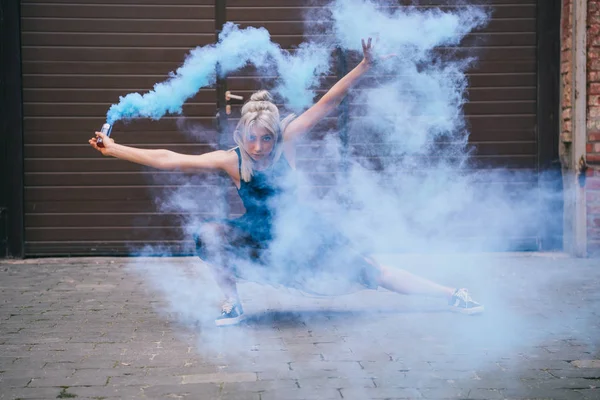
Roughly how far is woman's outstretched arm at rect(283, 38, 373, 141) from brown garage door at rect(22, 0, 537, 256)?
2.69 meters

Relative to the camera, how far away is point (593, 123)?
22.5ft

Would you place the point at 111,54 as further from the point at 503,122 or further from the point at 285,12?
the point at 503,122

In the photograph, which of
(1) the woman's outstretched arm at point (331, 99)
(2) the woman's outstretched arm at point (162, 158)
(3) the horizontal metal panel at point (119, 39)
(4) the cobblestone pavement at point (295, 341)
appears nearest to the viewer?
(4) the cobblestone pavement at point (295, 341)

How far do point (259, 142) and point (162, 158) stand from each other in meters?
0.56

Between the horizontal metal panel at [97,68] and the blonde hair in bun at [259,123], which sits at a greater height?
the horizontal metal panel at [97,68]

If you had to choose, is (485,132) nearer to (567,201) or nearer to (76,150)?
(567,201)

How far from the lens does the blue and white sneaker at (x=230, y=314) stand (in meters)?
4.55

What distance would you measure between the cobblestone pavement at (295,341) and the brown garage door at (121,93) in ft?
3.16

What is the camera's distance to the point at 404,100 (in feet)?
23.2

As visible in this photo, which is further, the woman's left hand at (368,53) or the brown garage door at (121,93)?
the brown garage door at (121,93)

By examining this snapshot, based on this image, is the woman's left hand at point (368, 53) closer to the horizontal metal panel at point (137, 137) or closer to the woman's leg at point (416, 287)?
the woman's leg at point (416, 287)

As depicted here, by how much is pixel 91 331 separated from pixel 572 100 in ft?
15.7

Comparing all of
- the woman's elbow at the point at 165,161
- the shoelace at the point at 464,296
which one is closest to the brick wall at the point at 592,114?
the shoelace at the point at 464,296

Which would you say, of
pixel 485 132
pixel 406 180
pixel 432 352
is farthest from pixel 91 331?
pixel 485 132
